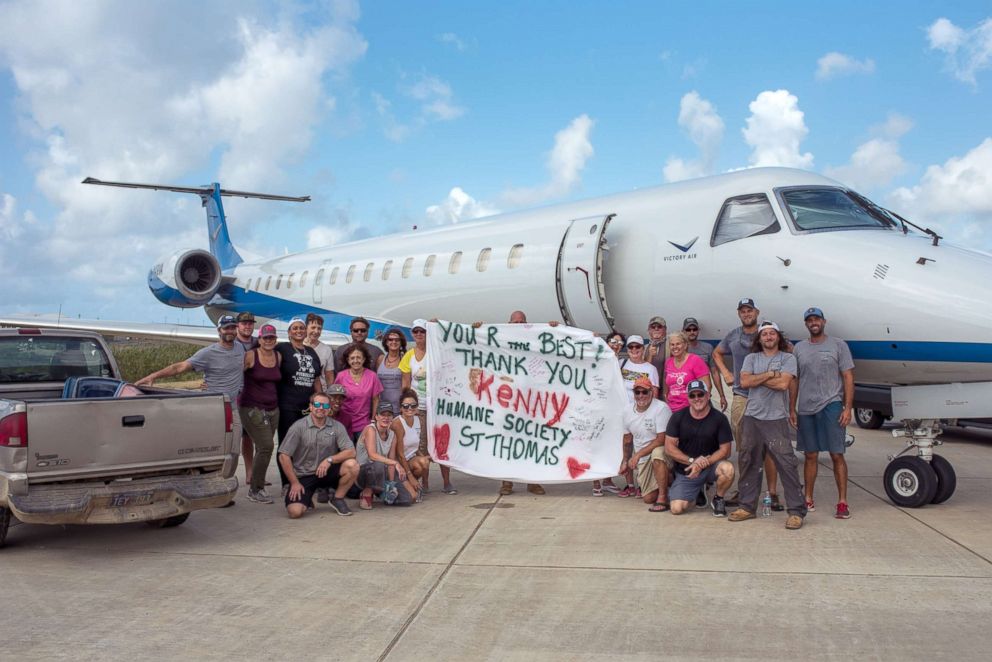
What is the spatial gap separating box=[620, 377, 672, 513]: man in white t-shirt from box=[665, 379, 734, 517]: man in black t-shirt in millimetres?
134

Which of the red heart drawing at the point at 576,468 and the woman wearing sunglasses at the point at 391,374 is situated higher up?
the woman wearing sunglasses at the point at 391,374

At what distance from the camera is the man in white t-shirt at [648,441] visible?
7.96 m

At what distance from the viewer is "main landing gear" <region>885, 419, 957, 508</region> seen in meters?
7.63

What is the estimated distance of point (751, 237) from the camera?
28.8ft

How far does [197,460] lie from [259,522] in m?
1.16

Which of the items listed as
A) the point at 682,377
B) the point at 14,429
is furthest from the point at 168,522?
the point at 682,377

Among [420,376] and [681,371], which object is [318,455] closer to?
[420,376]

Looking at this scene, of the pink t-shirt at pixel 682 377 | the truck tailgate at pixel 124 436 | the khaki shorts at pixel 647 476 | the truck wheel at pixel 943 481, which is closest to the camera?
the truck tailgate at pixel 124 436

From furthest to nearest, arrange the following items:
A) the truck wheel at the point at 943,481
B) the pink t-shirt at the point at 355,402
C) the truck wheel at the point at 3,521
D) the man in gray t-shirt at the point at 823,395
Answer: the pink t-shirt at the point at 355,402, the truck wheel at the point at 943,481, the man in gray t-shirt at the point at 823,395, the truck wheel at the point at 3,521

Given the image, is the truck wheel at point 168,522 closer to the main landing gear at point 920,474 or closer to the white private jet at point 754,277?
the white private jet at point 754,277

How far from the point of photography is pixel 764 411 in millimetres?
7383

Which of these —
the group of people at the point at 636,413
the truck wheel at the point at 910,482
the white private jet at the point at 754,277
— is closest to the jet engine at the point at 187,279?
the white private jet at the point at 754,277

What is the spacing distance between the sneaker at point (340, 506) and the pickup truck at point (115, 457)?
4.12 ft

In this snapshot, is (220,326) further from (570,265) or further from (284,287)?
(284,287)
